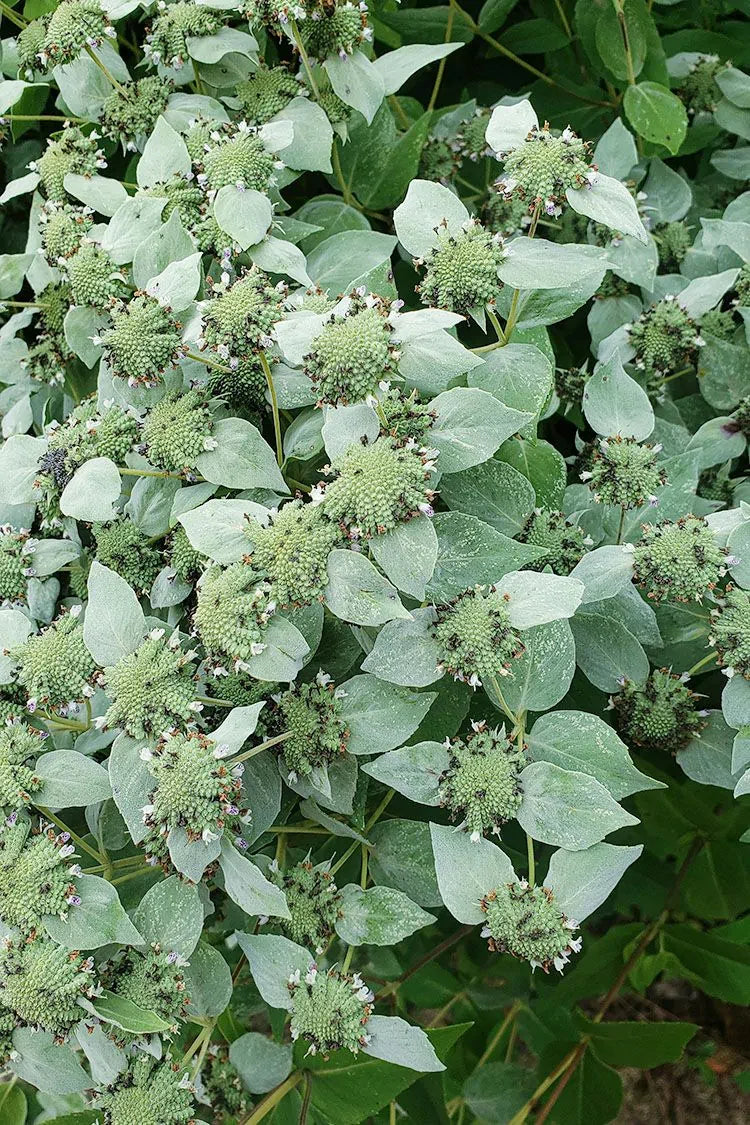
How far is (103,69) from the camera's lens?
1367 millimetres

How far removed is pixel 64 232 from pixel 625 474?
77 centimetres

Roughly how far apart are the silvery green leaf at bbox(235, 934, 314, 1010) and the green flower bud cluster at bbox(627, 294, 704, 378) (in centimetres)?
87

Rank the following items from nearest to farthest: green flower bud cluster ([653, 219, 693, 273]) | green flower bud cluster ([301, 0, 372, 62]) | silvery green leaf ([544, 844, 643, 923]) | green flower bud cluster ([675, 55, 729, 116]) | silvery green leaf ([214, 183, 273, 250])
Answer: silvery green leaf ([544, 844, 643, 923])
silvery green leaf ([214, 183, 273, 250])
green flower bud cluster ([301, 0, 372, 62])
green flower bud cluster ([653, 219, 693, 273])
green flower bud cluster ([675, 55, 729, 116])

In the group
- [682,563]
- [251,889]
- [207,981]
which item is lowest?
[207,981]

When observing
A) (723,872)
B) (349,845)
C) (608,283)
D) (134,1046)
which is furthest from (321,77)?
(723,872)

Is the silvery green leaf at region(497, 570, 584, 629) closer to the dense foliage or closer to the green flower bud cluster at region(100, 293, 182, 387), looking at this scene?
the dense foliage

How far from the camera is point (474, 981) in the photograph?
6.29ft

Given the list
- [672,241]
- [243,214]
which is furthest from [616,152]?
[243,214]

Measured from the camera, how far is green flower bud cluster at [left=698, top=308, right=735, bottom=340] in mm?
1394

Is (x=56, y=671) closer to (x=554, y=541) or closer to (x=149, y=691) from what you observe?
(x=149, y=691)

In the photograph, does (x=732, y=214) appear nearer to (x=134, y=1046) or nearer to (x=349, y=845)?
(x=349, y=845)

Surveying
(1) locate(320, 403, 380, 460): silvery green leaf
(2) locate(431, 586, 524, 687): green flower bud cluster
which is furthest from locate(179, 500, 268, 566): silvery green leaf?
(2) locate(431, 586, 524, 687): green flower bud cluster

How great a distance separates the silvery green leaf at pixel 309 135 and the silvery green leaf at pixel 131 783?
75 cm

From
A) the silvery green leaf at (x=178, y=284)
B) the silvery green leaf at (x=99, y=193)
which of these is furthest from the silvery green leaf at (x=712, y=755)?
the silvery green leaf at (x=99, y=193)
